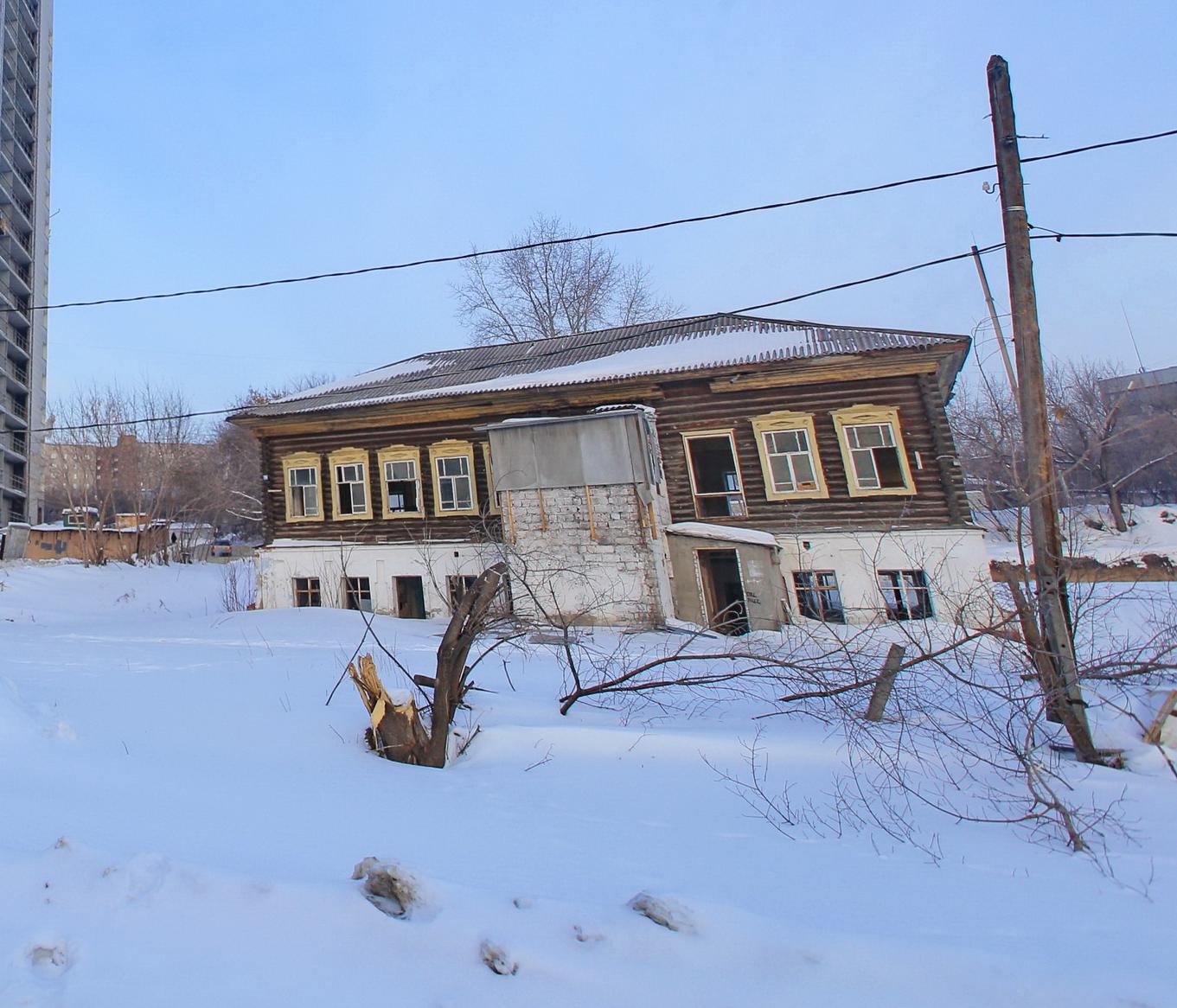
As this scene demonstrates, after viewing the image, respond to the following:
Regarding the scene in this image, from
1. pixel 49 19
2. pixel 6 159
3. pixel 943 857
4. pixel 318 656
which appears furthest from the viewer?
pixel 49 19

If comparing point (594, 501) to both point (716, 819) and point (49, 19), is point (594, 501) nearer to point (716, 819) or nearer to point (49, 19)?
point (716, 819)

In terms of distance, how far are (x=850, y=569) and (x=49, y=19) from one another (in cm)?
7111

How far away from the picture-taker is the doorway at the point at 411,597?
1639 cm

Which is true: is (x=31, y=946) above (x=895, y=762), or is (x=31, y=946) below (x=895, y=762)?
above

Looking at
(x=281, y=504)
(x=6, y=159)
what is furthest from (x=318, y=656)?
(x=6, y=159)

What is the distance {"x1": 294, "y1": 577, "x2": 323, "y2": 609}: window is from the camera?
54.7 feet

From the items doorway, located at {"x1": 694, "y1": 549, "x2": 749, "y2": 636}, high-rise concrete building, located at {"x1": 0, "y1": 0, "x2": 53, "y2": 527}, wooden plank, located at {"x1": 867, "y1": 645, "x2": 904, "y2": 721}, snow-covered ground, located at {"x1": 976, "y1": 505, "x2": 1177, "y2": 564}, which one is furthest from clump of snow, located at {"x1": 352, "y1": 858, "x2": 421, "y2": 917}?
high-rise concrete building, located at {"x1": 0, "y1": 0, "x2": 53, "y2": 527}

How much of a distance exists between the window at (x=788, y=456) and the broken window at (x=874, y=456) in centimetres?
85

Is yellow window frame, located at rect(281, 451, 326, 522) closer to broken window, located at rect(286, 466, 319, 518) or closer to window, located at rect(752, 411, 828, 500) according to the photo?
broken window, located at rect(286, 466, 319, 518)

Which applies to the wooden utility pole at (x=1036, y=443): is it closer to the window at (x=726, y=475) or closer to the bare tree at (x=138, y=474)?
the window at (x=726, y=475)

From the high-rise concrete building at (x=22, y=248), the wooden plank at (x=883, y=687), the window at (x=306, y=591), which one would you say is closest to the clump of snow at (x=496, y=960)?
the wooden plank at (x=883, y=687)

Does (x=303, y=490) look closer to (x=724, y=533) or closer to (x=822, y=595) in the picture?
(x=724, y=533)

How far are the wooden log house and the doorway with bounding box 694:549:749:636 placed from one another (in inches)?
2.6

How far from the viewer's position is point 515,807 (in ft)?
13.4
